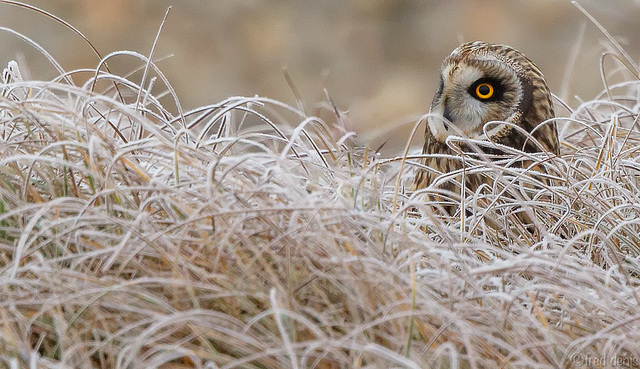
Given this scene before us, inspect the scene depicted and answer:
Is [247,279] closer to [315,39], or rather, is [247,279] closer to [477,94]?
[477,94]

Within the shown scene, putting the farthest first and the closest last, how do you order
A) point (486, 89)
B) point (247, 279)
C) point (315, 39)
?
1. point (315, 39)
2. point (486, 89)
3. point (247, 279)

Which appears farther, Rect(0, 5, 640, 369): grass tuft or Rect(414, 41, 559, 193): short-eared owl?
Rect(414, 41, 559, 193): short-eared owl

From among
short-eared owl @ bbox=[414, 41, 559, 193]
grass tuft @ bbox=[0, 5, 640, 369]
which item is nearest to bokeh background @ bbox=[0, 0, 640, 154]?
short-eared owl @ bbox=[414, 41, 559, 193]

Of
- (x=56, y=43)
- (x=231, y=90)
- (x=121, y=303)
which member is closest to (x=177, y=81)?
(x=231, y=90)

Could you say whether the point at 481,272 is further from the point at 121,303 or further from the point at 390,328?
the point at 121,303

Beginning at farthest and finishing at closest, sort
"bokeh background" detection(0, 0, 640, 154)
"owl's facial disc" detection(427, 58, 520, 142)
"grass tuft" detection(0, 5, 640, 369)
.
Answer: "bokeh background" detection(0, 0, 640, 154) → "owl's facial disc" detection(427, 58, 520, 142) → "grass tuft" detection(0, 5, 640, 369)

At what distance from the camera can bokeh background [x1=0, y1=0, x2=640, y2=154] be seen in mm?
7859

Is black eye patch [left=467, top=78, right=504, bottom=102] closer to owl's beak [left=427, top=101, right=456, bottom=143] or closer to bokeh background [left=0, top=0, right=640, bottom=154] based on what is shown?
owl's beak [left=427, top=101, right=456, bottom=143]

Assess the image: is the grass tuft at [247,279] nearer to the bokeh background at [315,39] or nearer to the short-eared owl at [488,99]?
the short-eared owl at [488,99]

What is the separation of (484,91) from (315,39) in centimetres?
595

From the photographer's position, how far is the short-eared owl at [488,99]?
249 cm

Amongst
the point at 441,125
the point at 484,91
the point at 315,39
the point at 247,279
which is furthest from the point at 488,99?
the point at 315,39

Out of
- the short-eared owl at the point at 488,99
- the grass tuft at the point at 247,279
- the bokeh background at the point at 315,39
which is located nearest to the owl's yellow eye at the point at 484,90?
the short-eared owl at the point at 488,99

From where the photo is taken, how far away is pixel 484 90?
8.22 ft
